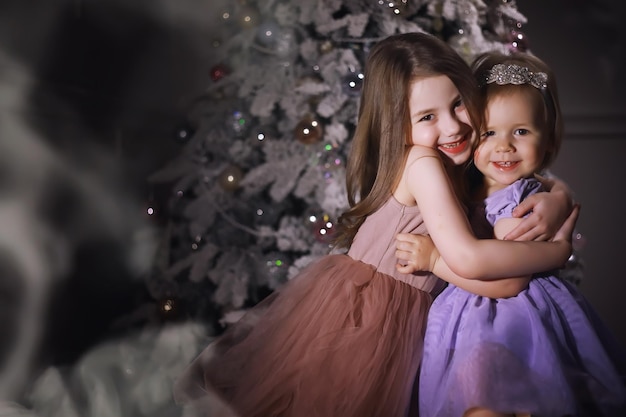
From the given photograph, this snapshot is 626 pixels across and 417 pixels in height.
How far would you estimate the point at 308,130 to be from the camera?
2389 mm

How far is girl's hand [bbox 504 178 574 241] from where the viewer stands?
1.37 m

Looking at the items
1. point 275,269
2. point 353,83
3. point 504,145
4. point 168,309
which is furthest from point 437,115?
point 168,309

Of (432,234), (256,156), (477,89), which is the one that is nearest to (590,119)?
(256,156)

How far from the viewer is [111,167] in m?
2.69

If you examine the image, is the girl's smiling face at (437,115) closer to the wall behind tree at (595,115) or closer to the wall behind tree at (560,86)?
the wall behind tree at (560,86)

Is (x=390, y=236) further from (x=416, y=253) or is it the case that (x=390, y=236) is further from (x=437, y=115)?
(x=437, y=115)

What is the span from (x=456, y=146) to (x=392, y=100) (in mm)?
157

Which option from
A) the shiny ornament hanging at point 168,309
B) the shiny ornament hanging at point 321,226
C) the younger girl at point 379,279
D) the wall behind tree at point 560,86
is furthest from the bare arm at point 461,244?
the wall behind tree at point 560,86

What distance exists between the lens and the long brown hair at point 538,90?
1.46m

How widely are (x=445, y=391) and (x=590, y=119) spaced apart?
2246 mm

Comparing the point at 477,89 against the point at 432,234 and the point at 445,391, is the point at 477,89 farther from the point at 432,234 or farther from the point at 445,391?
the point at 445,391

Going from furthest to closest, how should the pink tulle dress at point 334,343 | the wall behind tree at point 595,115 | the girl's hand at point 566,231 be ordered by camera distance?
the wall behind tree at point 595,115 < the girl's hand at point 566,231 < the pink tulle dress at point 334,343

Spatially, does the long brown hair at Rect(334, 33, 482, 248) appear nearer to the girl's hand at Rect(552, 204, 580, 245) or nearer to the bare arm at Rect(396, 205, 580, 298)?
the bare arm at Rect(396, 205, 580, 298)

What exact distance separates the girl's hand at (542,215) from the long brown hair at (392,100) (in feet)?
0.65
